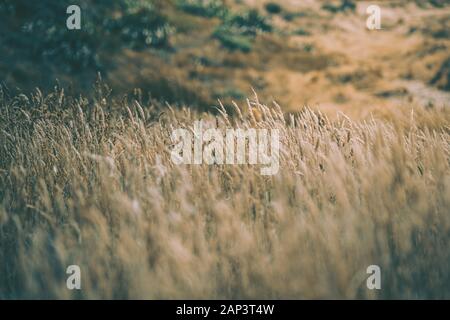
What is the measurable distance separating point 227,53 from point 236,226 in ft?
32.1

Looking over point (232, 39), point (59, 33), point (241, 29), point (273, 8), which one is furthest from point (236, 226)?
point (273, 8)

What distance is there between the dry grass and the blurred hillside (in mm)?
4433

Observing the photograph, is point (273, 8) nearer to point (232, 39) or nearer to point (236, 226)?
point (232, 39)

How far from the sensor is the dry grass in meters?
2.60

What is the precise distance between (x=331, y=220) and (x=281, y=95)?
25.9 feet

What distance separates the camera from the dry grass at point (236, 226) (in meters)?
2.60

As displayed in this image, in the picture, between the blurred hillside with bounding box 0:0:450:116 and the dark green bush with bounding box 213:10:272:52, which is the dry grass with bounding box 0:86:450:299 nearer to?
the blurred hillside with bounding box 0:0:450:116

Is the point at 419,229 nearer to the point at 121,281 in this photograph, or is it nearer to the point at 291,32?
the point at 121,281

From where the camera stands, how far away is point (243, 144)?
12.5 ft

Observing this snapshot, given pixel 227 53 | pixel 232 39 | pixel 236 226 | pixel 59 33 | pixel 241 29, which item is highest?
pixel 241 29

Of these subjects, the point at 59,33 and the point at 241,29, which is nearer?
the point at 59,33

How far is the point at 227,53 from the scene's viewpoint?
40.2 feet

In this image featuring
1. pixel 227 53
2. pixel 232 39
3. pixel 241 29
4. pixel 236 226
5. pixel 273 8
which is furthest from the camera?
pixel 273 8

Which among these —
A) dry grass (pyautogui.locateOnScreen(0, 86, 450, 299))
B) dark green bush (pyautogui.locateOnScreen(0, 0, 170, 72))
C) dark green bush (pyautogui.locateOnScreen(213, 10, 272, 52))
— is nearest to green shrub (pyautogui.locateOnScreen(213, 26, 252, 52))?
dark green bush (pyautogui.locateOnScreen(213, 10, 272, 52))
